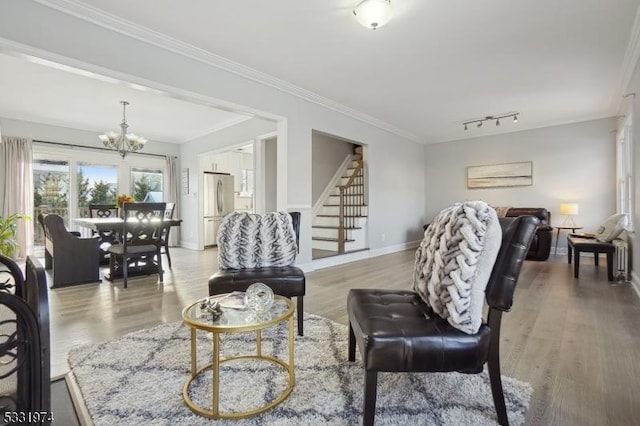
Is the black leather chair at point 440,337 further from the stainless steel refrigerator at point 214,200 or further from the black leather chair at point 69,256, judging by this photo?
the stainless steel refrigerator at point 214,200

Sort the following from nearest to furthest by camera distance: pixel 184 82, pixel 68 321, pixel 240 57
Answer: pixel 68 321, pixel 184 82, pixel 240 57

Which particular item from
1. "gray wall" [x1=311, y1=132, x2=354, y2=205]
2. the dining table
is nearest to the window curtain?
the dining table

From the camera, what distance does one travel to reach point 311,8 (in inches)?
105

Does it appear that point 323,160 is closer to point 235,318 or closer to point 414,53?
point 414,53

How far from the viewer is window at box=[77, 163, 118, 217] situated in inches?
252

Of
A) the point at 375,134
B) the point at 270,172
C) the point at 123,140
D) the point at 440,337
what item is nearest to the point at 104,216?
the point at 123,140

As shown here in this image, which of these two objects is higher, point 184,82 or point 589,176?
point 184,82

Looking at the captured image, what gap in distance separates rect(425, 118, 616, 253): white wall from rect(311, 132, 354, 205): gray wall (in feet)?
8.62

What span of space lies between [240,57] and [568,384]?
3889mm

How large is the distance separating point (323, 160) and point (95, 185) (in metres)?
4.80

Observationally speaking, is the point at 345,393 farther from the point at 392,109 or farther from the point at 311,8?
the point at 392,109

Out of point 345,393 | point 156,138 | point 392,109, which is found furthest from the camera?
point 156,138

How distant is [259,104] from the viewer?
401 cm

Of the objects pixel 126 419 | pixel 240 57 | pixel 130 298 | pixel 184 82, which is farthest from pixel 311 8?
pixel 130 298
